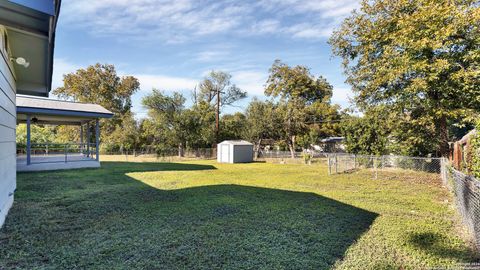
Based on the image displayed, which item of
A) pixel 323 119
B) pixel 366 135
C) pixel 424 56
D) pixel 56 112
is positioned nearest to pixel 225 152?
pixel 366 135

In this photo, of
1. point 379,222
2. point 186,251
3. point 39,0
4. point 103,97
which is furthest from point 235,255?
point 103,97

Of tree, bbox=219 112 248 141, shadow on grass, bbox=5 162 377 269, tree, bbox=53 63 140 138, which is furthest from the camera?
tree, bbox=53 63 140 138

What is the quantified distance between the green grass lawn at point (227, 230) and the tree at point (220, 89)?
1064 inches

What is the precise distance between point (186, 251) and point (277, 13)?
438 inches

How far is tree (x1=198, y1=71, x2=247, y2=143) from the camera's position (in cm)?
3362

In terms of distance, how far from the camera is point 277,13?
11.5m

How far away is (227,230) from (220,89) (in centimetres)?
3130

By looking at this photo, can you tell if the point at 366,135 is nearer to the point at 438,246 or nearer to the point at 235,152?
the point at 235,152

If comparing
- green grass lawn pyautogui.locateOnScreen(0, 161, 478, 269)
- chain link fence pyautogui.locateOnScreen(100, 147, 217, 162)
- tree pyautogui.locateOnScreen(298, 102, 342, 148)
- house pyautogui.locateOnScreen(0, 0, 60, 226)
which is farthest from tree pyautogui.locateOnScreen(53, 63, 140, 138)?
house pyautogui.locateOnScreen(0, 0, 60, 226)

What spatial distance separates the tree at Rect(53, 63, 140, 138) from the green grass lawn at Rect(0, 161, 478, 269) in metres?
28.2

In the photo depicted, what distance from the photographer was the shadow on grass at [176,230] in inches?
122

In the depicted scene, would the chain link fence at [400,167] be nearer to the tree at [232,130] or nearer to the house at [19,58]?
the house at [19,58]

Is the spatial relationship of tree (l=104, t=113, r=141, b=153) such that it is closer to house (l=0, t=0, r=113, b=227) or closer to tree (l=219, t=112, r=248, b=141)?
tree (l=219, t=112, r=248, b=141)

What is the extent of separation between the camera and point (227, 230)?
4195mm
